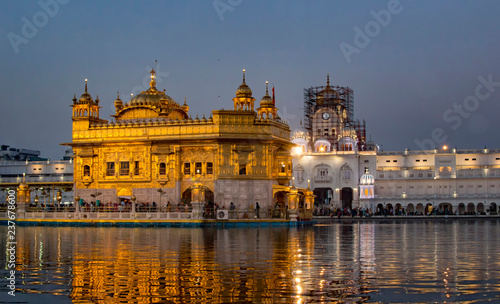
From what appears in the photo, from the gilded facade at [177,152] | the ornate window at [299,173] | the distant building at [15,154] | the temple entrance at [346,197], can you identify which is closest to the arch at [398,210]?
the temple entrance at [346,197]

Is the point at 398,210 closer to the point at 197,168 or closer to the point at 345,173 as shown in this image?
the point at 345,173

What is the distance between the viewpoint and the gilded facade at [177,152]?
140 feet

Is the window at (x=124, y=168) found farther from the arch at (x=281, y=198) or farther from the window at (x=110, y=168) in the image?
the arch at (x=281, y=198)

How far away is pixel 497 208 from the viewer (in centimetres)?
7300

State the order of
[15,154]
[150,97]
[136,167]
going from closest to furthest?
[136,167] → [150,97] → [15,154]

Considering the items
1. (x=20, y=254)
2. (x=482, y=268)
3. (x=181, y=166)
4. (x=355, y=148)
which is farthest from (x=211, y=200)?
(x=355, y=148)

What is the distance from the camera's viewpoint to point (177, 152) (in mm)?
44156

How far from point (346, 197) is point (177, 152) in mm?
43378

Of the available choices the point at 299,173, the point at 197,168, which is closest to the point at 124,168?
the point at 197,168

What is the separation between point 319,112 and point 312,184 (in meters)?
13.8

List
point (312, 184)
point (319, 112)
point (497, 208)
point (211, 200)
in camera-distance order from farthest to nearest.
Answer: point (319, 112) → point (312, 184) → point (497, 208) → point (211, 200)

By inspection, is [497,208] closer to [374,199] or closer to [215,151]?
[374,199]

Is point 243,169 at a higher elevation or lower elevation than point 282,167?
lower

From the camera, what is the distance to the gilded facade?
1679 inches
